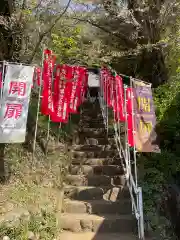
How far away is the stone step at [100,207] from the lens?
810cm

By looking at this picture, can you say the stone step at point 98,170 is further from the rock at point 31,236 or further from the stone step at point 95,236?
the rock at point 31,236

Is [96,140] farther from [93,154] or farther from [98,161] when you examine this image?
[98,161]

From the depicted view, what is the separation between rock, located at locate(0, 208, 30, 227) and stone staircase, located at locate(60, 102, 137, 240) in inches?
41.0

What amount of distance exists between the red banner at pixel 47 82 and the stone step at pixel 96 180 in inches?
85.9

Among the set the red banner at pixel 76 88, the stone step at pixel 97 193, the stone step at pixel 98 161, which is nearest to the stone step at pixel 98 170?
the stone step at pixel 98 161

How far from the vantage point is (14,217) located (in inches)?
251

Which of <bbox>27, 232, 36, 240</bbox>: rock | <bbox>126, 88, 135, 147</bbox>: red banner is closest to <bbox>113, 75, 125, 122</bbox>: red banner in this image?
<bbox>126, 88, 135, 147</bbox>: red banner

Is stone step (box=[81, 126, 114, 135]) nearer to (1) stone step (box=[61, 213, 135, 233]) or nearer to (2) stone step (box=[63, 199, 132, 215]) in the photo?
(2) stone step (box=[63, 199, 132, 215])

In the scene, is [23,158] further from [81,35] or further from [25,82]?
[81,35]

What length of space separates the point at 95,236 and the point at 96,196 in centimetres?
157

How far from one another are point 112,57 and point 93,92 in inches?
261

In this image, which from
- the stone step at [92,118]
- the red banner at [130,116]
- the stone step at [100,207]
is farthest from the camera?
the stone step at [92,118]

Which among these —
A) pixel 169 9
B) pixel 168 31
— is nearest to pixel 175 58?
pixel 168 31

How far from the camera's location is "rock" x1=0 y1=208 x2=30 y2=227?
6168 mm
